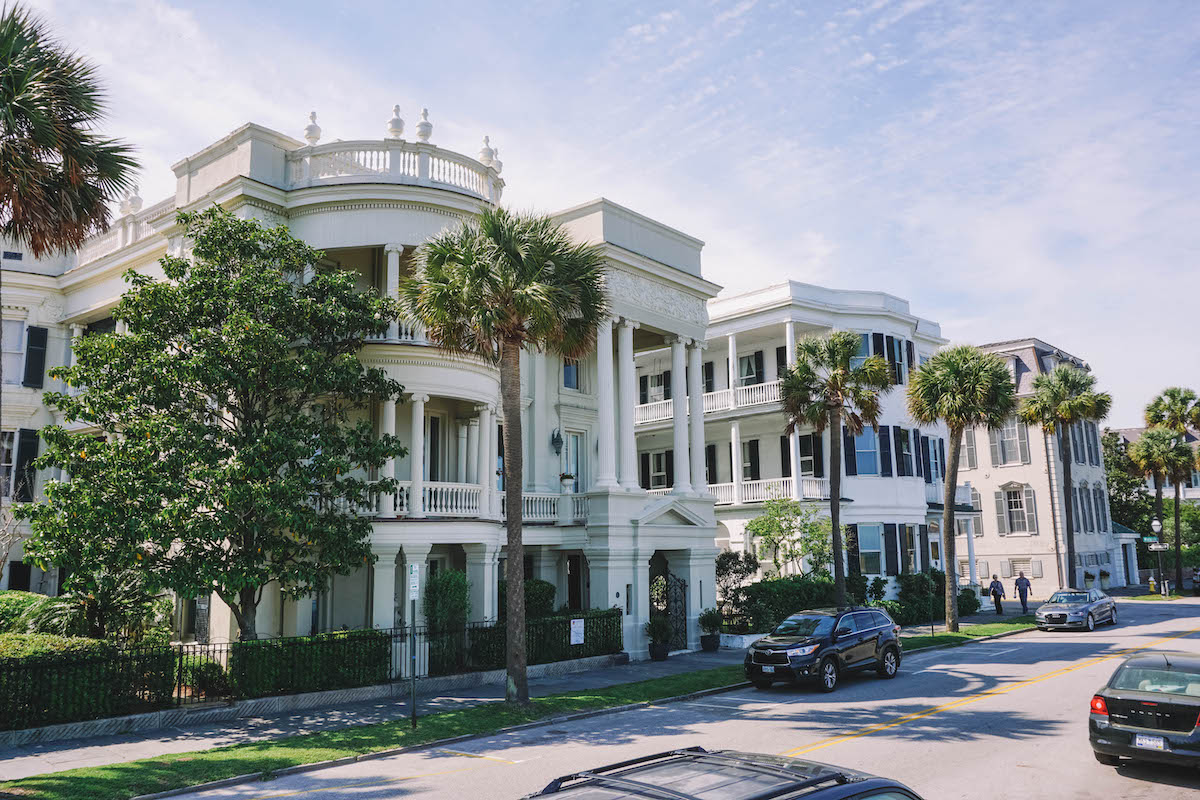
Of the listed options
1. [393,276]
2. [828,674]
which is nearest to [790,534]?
[828,674]

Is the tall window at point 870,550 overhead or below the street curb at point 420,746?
overhead

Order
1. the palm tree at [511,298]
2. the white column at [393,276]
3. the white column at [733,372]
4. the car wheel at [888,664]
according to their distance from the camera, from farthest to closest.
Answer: the white column at [733,372] < the white column at [393,276] < the car wheel at [888,664] < the palm tree at [511,298]

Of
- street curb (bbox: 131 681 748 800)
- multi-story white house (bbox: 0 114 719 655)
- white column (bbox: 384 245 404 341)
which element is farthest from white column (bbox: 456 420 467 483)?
street curb (bbox: 131 681 748 800)

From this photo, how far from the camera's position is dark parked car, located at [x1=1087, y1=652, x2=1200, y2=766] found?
10906 mm

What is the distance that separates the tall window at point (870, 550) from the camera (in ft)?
120

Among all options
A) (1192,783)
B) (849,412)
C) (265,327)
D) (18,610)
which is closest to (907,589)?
(849,412)

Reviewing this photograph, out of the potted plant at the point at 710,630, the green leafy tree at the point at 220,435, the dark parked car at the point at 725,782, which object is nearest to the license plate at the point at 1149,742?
the dark parked car at the point at 725,782

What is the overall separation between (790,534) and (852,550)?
4.60m

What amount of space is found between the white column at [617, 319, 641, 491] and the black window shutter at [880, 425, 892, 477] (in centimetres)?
1445

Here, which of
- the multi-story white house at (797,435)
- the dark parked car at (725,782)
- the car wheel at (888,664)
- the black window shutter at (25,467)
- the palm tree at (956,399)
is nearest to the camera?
the dark parked car at (725,782)

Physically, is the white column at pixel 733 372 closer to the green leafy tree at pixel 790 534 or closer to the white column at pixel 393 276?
the green leafy tree at pixel 790 534

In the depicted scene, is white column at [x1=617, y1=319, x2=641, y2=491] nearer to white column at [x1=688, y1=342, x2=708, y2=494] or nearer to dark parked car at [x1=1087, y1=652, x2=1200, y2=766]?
white column at [x1=688, y1=342, x2=708, y2=494]

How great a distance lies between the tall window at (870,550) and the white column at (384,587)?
21.5 meters

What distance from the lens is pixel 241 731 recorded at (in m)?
15.9
